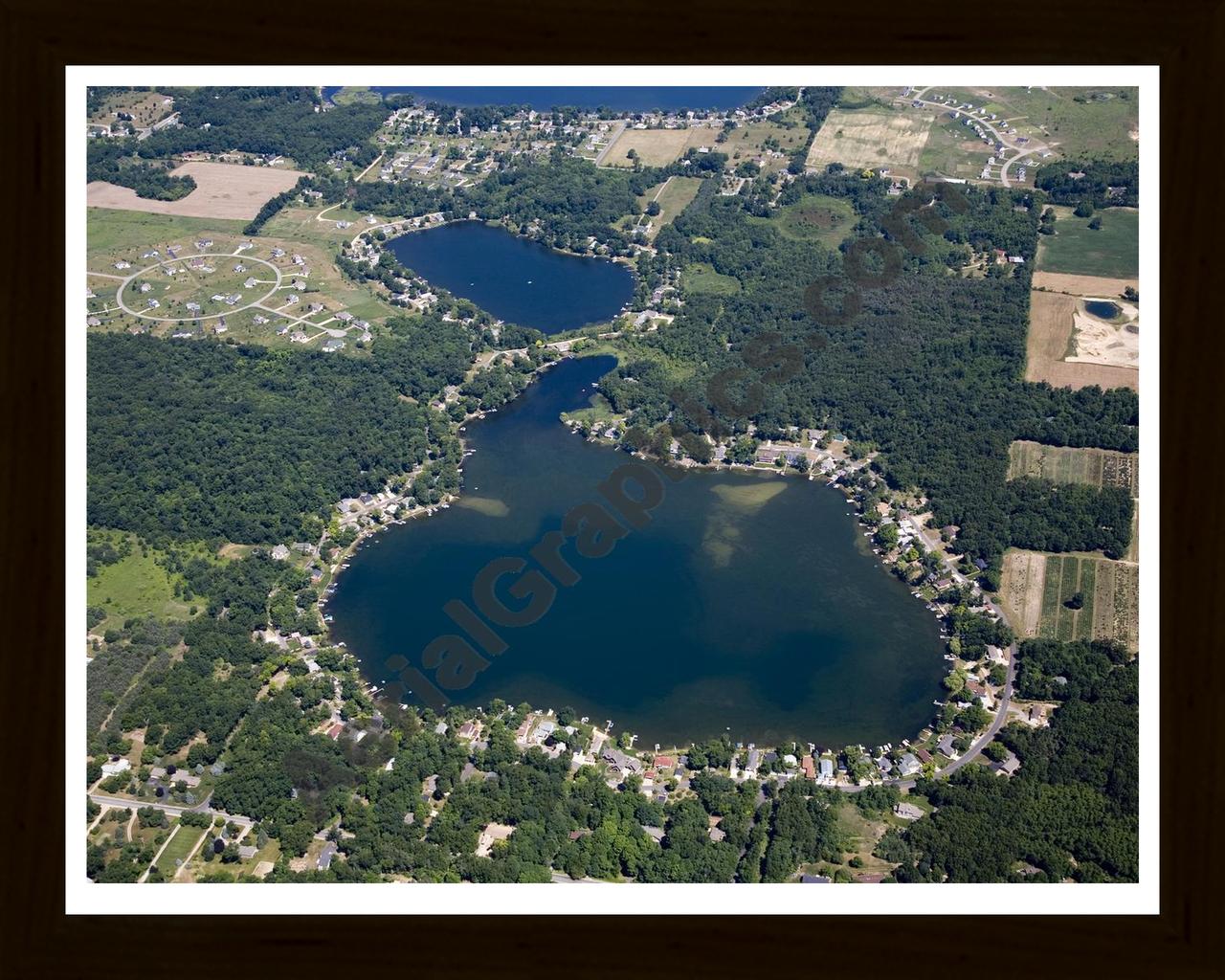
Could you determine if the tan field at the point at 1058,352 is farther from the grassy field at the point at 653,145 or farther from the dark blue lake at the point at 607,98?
the dark blue lake at the point at 607,98

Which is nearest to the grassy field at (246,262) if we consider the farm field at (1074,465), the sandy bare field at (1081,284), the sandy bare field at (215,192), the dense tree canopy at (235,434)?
the sandy bare field at (215,192)

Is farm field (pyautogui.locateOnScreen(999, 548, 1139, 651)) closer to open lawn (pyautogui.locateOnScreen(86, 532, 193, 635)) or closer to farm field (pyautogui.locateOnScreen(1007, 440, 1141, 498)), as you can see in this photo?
farm field (pyautogui.locateOnScreen(1007, 440, 1141, 498))

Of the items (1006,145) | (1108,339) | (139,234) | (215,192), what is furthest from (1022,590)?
(215,192)

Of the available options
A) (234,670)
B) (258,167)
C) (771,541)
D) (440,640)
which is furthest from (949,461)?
(258,167)

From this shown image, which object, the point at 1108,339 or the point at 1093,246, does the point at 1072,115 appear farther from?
the point at 1108,339

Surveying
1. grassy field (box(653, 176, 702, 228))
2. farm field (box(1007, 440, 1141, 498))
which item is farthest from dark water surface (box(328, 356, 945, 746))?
grassy field (box(653, 176, 702, 228))

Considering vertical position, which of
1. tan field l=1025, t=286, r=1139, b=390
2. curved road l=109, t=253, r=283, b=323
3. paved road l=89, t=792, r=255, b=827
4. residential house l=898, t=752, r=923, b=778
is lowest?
paved road l=89, t=792, r=255, b=827
